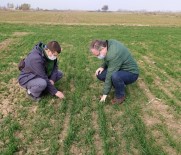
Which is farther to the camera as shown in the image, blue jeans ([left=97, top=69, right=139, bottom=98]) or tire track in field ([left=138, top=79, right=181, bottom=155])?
blue jeans ([left=97, top=69, right=139, bottom=98])

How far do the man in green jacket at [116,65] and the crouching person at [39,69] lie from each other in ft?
3.07

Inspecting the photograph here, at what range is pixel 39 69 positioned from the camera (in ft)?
21.4

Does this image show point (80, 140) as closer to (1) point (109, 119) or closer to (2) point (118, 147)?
(2) point (118, 147)

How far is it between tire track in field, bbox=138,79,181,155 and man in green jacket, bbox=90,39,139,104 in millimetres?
790

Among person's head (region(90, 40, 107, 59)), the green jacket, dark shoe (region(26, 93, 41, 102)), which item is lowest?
dark shoe (region(26, 93, 41, 102))

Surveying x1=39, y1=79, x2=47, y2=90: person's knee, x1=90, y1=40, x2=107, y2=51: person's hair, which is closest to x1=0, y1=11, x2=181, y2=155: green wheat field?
x1=39, y1=79, x2=47, y2=90: person's knee

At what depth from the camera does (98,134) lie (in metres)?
5.59

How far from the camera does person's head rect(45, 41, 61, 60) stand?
616 cm

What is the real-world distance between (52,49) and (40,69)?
0.63 meters

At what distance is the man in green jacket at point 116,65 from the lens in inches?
245

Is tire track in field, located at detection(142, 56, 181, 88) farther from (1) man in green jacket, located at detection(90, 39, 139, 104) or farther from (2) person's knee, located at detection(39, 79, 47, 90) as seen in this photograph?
(2) person's knee, located at detection(39, 79, 47, 90)

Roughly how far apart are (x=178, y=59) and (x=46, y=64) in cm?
739

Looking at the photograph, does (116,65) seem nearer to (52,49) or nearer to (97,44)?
(97,44)

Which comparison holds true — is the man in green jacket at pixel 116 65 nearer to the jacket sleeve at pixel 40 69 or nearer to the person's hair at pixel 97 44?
the person's hair at pixel 97 44
